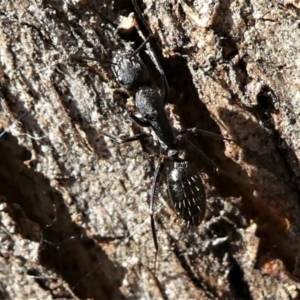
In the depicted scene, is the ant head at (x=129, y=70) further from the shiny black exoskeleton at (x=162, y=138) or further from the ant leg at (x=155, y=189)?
the ant leg at (x=155, y=189)

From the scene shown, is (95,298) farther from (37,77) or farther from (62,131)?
(37,77)

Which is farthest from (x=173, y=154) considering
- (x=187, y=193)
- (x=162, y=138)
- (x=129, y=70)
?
(x=129, y=70)

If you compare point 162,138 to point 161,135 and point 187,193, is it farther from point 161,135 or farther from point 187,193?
point 187,193

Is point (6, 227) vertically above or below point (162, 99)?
below

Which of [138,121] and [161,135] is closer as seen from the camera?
[138,121]

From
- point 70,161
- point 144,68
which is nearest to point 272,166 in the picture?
point 144,68

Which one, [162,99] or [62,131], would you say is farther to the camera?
[162,99]

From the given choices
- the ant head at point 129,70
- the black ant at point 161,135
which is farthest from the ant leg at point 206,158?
the ant head at point 129,70
